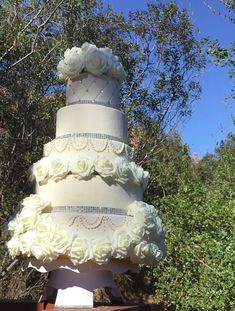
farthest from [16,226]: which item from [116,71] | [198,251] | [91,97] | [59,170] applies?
[198,251]

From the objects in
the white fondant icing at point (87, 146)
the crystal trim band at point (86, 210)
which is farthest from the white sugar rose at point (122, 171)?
the crystal trim band at point (86, 210)

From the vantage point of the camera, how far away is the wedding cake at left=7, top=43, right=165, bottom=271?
10.9ft

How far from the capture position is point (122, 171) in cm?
358

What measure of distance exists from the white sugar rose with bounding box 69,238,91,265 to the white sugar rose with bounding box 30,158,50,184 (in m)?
0.56

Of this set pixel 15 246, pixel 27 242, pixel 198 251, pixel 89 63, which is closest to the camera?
pixel 27 242

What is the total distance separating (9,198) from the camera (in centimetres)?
714

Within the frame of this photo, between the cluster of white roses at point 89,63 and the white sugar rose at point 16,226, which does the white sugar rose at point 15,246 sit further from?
the cluster of white roses at point 89,63

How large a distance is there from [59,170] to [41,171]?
18cm

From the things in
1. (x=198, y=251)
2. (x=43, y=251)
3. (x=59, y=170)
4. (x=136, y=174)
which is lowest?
(x=43, y=251)

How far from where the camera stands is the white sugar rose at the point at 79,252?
10.7ft

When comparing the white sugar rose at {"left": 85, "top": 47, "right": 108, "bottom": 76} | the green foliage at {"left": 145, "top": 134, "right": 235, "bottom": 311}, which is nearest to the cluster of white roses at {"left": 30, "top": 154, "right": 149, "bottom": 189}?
the white sugar rose at {"left": 85, "top": 47, "right": 108, "bottom": 76}

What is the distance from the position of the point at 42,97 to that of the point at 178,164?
4.06 m

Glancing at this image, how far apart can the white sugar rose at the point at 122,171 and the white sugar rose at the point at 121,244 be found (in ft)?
1.32

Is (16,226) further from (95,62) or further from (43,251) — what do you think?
(95,62)
